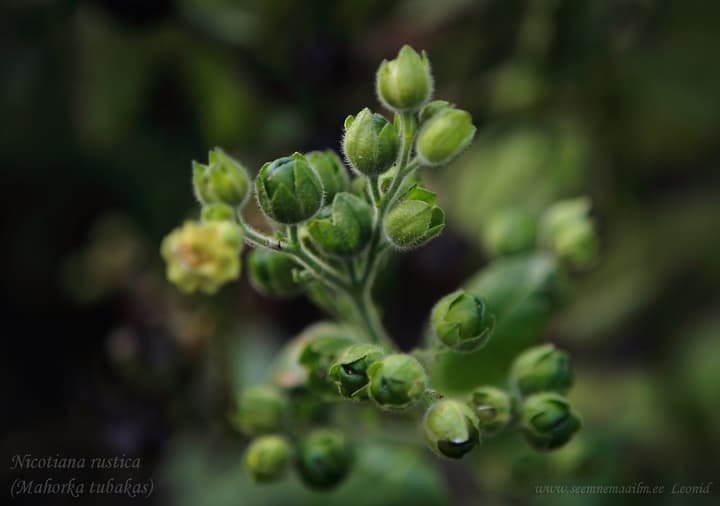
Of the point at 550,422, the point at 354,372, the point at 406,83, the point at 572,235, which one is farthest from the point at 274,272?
the point at 572,235

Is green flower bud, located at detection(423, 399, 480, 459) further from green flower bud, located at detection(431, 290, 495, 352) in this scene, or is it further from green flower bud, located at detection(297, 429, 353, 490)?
green flower bud, located at detection(297, 429, 353, 490)

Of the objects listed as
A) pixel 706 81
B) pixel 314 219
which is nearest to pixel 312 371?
pixel 314 219

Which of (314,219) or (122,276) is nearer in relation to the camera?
(314,219)

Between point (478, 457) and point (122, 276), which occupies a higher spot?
point (122, 276)

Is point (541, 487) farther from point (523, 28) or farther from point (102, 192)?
point (102, 192)

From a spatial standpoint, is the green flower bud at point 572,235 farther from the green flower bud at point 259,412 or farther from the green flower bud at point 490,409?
the green flower bud at point 259,412
